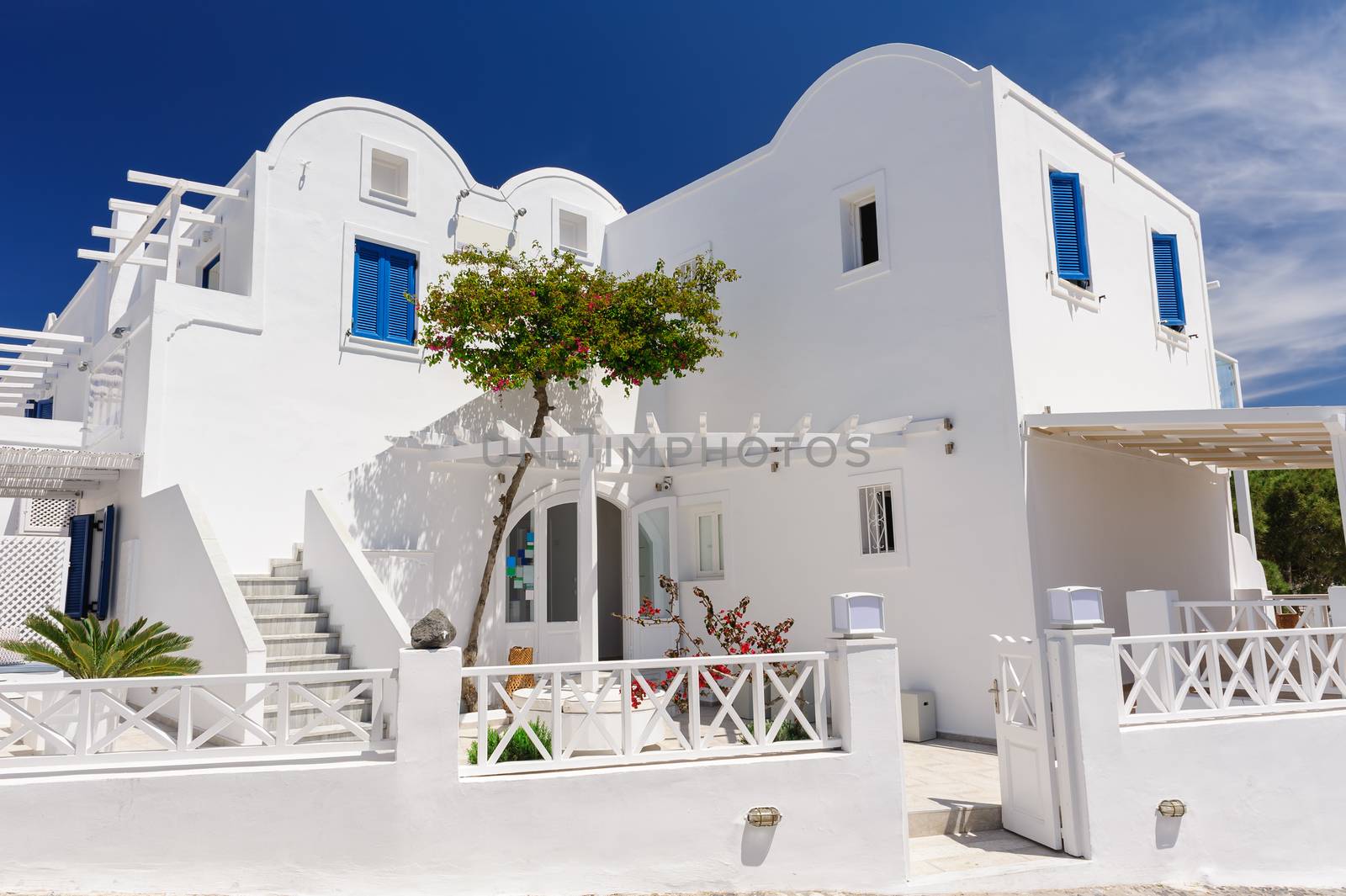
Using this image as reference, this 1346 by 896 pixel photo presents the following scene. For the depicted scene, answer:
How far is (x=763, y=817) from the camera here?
6145 mm

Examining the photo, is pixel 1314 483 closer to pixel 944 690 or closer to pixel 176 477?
pixel 944 690

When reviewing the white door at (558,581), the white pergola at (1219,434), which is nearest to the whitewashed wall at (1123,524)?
the white pergola at (1219,434)

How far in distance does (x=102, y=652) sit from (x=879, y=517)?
27.0 feet

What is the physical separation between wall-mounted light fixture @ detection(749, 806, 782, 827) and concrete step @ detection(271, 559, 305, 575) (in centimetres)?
686

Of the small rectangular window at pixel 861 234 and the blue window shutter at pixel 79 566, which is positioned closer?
the blue window shutter at pixel 79 566

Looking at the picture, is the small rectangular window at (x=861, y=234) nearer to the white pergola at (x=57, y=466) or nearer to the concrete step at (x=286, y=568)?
the concrete step at (x=286, y=568)

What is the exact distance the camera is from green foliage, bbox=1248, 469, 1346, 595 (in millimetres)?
22688

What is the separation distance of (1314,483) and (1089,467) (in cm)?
1708

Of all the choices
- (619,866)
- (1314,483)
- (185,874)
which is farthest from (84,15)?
(1314,483)

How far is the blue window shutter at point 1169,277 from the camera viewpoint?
13.1 meters

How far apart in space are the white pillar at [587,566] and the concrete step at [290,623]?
3082mm

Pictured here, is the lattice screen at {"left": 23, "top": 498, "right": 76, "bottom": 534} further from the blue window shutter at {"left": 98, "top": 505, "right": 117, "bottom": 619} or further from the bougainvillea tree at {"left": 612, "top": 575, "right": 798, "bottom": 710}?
the bougainvillea tree at {"left": 612, "top": 575, "right": 798, "bottom": 710}

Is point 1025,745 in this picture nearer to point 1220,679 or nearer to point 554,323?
point 1220,679

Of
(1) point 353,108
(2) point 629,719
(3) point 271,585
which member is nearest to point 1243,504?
(2) point 629,719
